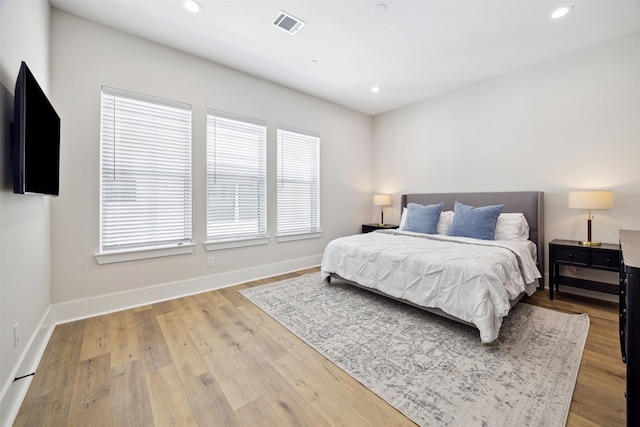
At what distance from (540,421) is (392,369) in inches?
30.1

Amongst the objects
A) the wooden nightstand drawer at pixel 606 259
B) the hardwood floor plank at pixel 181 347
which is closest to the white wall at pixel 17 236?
the hardwood floor plank at pixel 181 347

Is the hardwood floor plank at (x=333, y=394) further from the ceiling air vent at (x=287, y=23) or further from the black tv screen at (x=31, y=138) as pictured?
the ceiling air vent at (x=287, y=23)

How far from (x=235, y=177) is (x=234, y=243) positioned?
903 millimetres

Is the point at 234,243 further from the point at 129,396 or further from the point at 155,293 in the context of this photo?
the point at 129,396

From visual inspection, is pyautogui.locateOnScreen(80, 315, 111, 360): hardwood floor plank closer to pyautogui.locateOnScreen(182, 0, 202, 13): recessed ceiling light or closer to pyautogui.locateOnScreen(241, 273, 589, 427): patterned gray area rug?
pyautogui.locateOnScreen(241, 273, 589, 427): patterned gray area rug

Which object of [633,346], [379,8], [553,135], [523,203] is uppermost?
[379,8]

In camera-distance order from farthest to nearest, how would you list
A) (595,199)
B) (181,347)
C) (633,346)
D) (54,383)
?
(595,199) → (181,347) → (54,383) → (633,346)

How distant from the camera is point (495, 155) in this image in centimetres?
370

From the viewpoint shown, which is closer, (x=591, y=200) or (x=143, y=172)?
(x=591, y=200)

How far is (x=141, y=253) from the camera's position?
277 cm

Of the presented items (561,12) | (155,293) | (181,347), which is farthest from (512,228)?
(155,293)

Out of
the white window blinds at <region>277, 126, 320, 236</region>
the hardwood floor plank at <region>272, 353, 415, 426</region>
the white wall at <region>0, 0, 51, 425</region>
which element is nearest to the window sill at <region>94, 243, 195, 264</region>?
the white wall at <region>0, 0, 51, 425</region>

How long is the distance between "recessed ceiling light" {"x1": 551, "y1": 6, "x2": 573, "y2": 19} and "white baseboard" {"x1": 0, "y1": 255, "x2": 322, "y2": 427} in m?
4.06

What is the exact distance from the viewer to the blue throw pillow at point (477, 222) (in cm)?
315
